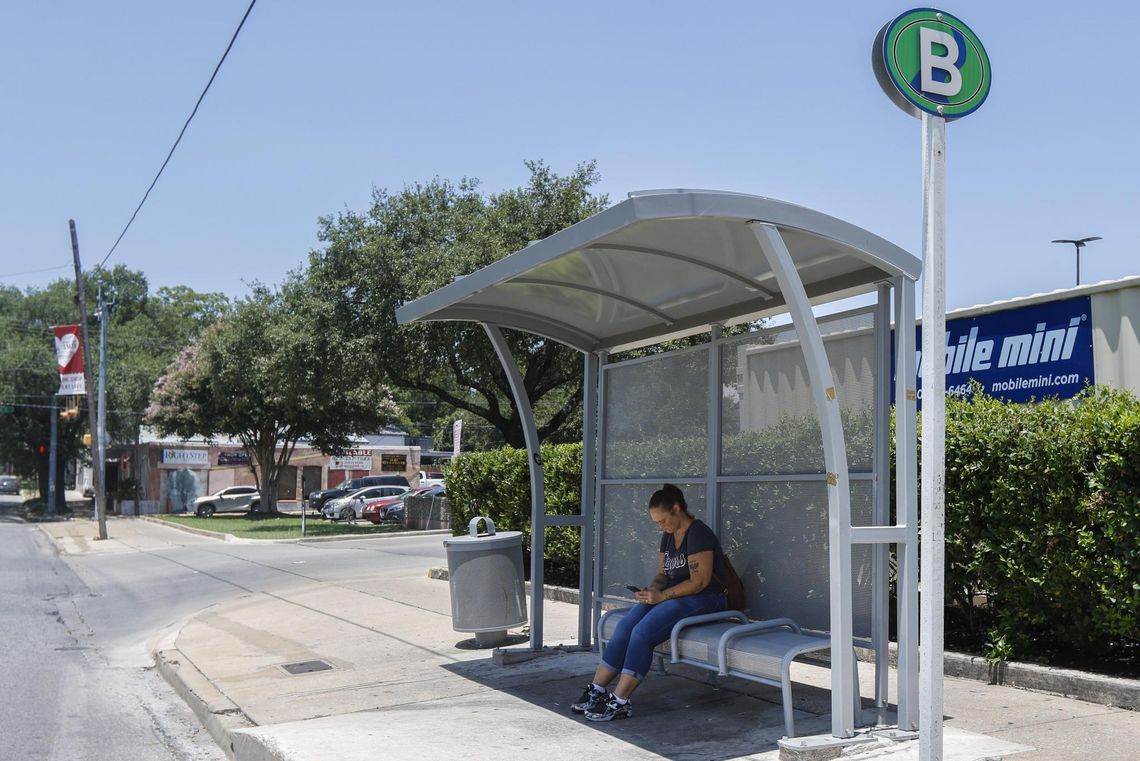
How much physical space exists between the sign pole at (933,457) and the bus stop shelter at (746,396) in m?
1.23

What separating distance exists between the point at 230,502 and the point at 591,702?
47048 mm

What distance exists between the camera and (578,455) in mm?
12227

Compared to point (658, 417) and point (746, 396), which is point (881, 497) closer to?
point (746, 396)

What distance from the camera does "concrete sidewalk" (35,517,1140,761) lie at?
18.6 feet

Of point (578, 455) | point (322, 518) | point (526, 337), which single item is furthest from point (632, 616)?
point (322, 518)

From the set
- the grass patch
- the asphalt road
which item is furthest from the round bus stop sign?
the grass patch

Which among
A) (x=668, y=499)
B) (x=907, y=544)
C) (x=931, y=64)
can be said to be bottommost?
(x=907, y=544)

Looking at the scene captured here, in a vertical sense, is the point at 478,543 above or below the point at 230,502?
above

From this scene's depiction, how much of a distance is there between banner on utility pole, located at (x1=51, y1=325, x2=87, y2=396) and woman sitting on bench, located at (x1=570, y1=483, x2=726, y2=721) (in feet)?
100

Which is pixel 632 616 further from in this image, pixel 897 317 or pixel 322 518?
pixel 322 518

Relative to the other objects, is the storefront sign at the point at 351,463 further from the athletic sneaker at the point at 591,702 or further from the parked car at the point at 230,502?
the athletic sneaker at the point at 591,702

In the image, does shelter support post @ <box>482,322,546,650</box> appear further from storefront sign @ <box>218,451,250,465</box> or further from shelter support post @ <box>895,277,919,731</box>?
storefront sign @ <box>218,451,250,465</box>

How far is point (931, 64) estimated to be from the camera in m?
Answer: 4.38

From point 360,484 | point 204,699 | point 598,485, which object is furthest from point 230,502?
point 598,485
